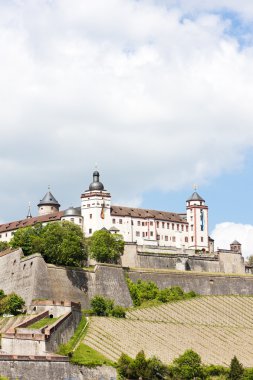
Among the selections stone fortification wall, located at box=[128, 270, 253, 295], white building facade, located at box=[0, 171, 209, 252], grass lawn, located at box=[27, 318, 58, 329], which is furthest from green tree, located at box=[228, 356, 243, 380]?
white building facade, located at box=[0, 171, 209, 252]

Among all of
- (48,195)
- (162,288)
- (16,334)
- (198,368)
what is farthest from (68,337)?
(48,195)

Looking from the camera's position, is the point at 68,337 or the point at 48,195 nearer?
the point at 68,337

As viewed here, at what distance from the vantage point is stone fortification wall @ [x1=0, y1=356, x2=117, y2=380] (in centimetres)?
5709

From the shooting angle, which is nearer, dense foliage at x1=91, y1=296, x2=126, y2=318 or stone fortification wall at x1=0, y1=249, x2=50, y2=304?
dense foliage at x1=91, y1=296, x2=126, y2=318

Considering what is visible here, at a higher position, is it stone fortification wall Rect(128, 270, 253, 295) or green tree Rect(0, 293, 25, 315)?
stone fortification wall Rect(128, 270, 253, 295)

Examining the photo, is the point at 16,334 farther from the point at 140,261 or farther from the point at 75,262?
the point at 140,261

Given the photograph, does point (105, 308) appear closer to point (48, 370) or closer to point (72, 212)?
point (48, 370)

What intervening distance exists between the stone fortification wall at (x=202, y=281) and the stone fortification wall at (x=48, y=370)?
28032 millimetres

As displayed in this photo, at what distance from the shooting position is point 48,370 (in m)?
59.5

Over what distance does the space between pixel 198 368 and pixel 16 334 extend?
13.2 metres

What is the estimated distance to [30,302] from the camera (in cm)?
7800

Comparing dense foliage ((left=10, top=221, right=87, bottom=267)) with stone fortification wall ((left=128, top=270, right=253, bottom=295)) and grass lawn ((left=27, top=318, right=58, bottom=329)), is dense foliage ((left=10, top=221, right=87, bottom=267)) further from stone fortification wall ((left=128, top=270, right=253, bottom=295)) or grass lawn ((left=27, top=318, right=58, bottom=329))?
grass lawn ((left=27, top=318, right=58, bottom=329))

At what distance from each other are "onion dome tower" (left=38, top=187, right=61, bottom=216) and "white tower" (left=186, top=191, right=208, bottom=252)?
17597 millimetres

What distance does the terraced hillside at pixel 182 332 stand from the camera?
70562 mm
